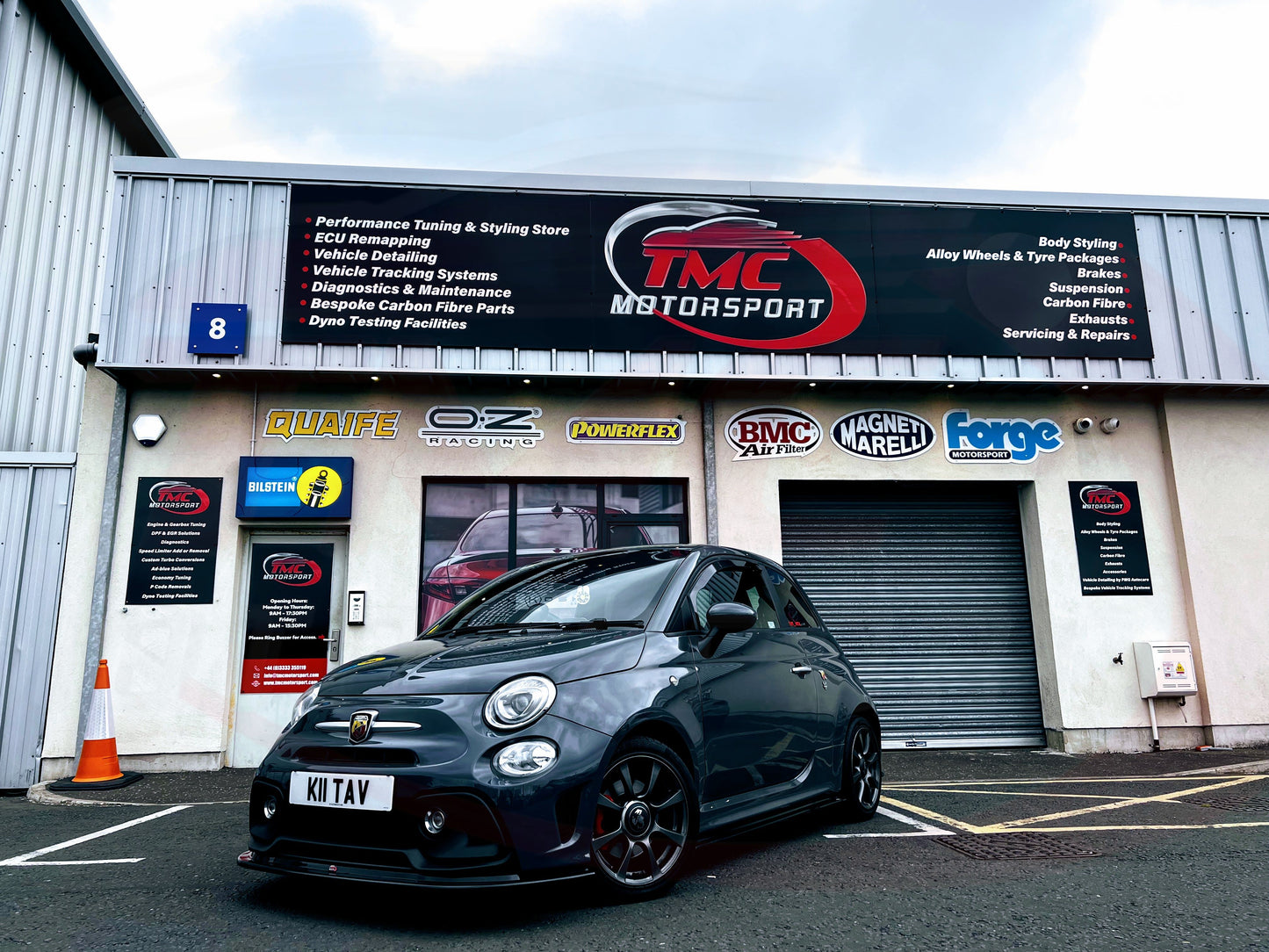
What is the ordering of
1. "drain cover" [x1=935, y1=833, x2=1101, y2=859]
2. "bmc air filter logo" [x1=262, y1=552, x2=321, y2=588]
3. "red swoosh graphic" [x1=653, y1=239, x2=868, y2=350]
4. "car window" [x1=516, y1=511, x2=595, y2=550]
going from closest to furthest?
"drain cover" [x1=935, y1=833, x2=1101, y2=859] → "bmc air filter logo" [x1=262, y1=552, x2=321, y2=588] → "car window" [x1=516, y1=511, x2=595, y2=550] → "red swoosh graphic" [x1=653, y1=239, x2=868, y2=350]

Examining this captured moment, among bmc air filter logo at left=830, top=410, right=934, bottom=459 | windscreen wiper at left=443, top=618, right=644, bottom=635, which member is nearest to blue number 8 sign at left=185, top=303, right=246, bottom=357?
windscreen wiper at left=443, top=618, right=644, bottom=635

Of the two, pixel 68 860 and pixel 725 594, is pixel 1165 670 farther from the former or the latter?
pixel 68 860

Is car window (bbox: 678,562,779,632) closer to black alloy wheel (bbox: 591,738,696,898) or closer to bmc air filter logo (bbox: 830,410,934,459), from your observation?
black alloy wheel (bbox: 591,738,696,898)

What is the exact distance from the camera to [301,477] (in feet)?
29.3

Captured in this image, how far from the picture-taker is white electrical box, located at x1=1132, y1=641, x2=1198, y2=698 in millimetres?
9336

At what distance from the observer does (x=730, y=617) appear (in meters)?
4.04

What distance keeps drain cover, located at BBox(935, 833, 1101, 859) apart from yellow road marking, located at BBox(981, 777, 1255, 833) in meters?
0.20

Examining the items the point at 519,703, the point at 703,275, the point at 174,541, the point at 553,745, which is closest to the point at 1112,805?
the point at 553,745

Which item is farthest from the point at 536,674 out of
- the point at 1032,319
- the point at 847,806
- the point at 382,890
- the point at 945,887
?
the point at 1032,319

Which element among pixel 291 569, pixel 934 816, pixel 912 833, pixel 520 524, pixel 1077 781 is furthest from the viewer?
pixel 520 524

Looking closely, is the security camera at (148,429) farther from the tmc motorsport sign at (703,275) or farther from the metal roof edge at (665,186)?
the metal roof edge at (665,186)

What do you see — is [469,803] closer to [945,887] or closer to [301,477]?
[945,887]

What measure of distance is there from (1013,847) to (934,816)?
3.19ft

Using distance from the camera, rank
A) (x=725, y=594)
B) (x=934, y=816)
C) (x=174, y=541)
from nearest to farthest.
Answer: (x=725, y=594) < (x=934, y=816) < (x=174, y=541)
